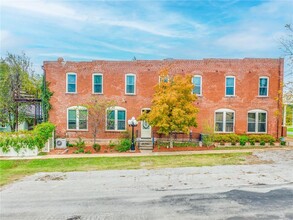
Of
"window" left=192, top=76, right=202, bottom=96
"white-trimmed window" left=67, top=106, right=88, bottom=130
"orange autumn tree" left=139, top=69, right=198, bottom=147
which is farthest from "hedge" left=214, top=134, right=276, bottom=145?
"white-trimmed window" left=67, top=106, right=88, bottom=130

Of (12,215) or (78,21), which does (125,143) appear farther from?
(12,215)

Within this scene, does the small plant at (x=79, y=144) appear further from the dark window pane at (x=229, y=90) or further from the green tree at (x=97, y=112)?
the dark window pane at (x=229, y=90)

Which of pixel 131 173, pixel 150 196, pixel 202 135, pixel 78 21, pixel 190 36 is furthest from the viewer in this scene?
pixel 190 36

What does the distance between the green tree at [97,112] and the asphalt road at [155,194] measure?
10.1 m

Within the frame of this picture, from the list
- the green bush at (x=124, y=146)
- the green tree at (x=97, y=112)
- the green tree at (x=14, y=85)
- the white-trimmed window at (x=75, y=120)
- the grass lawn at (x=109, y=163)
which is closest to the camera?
the grass lawn at (x=109, y=163)

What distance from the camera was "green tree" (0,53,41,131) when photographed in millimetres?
26219

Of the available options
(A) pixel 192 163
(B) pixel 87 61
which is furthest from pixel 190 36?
(A) pixel 192 163

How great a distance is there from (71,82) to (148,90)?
6881 millimetres

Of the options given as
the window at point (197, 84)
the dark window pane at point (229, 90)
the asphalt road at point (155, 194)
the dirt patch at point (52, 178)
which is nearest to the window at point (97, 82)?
the window at point (197, 84)

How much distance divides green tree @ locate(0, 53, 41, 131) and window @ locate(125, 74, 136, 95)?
903cm

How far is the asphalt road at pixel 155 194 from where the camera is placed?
7102 mm

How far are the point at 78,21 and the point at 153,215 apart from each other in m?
15.4

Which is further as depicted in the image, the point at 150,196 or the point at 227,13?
the point at 227,13

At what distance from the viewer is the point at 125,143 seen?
19797 mm
